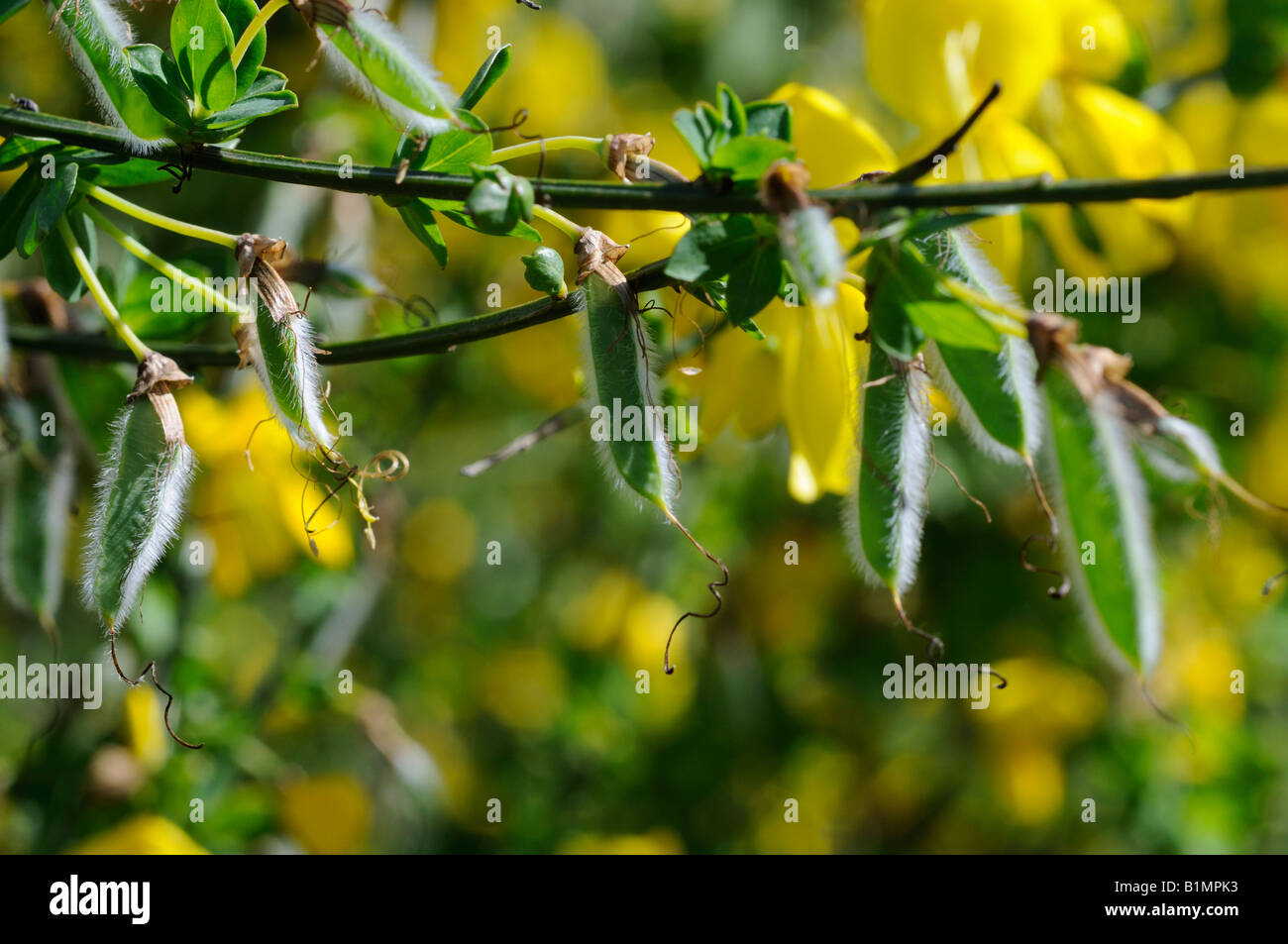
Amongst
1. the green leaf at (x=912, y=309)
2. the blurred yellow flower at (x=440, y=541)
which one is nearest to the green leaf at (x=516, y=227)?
the green leaf at (x=912, y=309)

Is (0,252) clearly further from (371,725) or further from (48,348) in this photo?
(371,725)

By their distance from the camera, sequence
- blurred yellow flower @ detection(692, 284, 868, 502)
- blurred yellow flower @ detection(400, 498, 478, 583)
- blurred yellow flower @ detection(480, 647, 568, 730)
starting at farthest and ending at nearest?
blurred yellow flower @ detection(400, 498, 478, 583) < blurred yellow flower @ detection(480, 647, 568, 730) < blurred yellow flower @ detection(692, 284, 868, 502)

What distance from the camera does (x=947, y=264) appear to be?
65 cm

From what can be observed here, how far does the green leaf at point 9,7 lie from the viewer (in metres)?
0.63

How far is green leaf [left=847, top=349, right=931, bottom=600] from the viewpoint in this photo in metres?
0.63

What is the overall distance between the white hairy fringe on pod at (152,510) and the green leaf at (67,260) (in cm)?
15

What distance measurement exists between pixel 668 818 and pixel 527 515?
1.11 m

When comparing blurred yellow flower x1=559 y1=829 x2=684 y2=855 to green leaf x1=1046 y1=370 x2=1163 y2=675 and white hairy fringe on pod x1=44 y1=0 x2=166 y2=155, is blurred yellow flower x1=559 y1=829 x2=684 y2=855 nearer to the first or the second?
green leaf x1=1046 y1=370 x2=1163 y2=675

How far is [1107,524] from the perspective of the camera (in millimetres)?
581

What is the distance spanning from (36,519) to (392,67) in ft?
1.98

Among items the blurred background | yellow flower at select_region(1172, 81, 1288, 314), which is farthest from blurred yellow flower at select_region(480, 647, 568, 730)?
yellow flower at select_region(1172, 81, 1288, 314)

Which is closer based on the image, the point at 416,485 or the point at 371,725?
A: the point at 371,725

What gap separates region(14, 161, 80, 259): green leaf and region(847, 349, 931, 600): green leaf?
0.52 m
